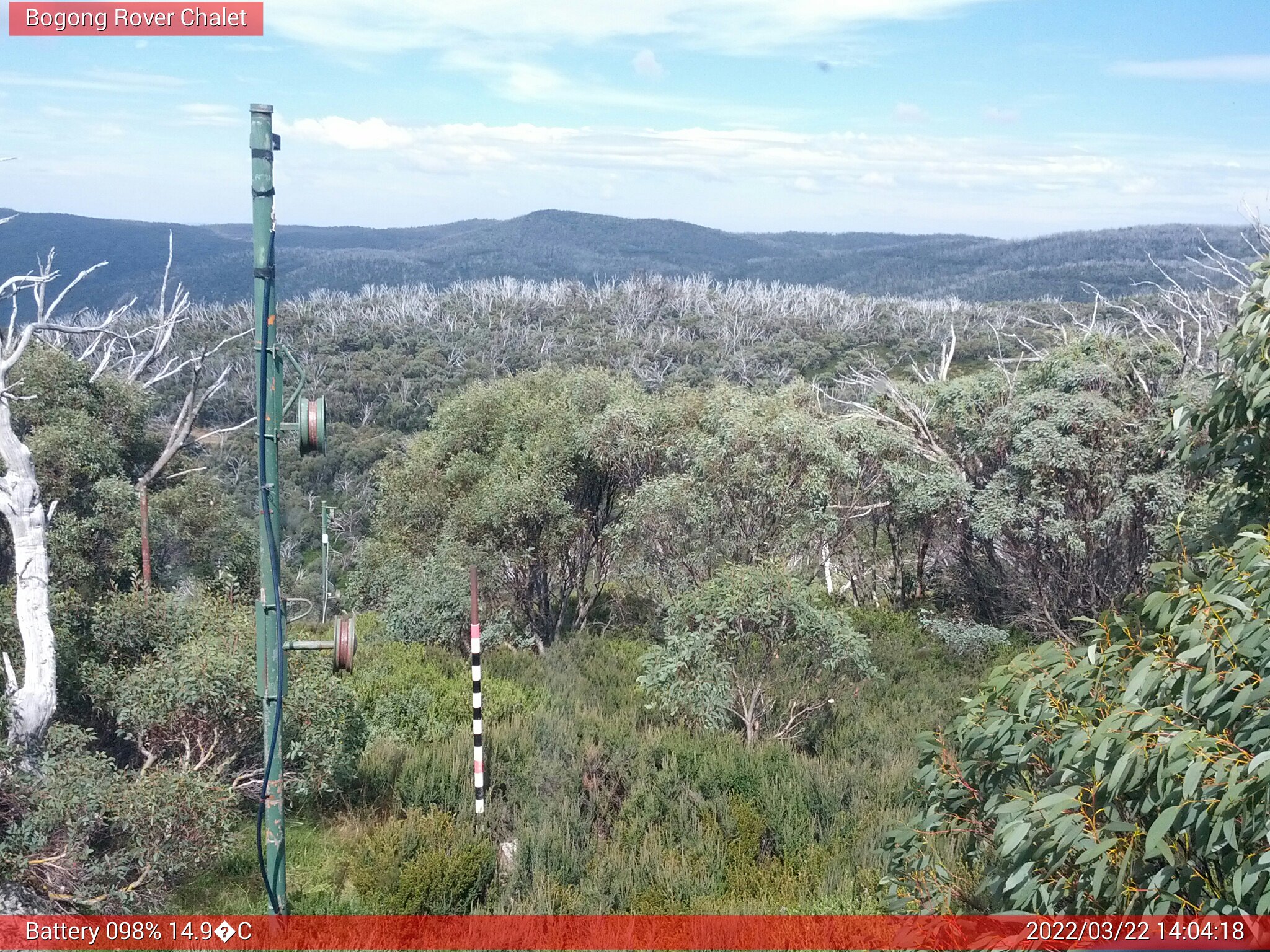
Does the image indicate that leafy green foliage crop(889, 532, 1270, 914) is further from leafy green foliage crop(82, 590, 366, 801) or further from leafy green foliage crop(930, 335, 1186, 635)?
leafy green foliage crop(930, 335, 1186, 635)

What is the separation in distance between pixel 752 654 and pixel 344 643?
5491 mm

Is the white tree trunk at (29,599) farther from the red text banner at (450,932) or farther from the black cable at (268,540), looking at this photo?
the black cable at (268,540)

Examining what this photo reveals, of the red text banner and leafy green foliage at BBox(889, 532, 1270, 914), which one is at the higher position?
leafy green foliage at BBox(889, 532, 1270, 914)

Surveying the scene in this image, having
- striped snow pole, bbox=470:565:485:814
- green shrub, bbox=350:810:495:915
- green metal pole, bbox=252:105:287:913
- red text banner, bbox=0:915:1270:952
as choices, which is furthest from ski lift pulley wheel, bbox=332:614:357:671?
striped snow pole, bbox=470:565:485:814

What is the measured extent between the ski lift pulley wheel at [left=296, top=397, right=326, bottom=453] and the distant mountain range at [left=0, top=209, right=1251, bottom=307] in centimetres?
4604

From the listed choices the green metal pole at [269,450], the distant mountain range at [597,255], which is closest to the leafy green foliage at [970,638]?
the green metal pole at [269,450]

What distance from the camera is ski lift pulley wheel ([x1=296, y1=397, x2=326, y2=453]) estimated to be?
13.7 feet

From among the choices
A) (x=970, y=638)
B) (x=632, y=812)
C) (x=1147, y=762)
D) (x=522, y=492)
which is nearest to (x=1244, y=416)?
(x=1147, y=762)

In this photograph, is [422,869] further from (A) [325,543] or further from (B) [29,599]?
(A) [325,543]

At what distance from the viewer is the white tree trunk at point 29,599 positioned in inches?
240

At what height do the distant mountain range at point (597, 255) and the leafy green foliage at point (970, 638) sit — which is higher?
the distant mountain range at point (597, 255)

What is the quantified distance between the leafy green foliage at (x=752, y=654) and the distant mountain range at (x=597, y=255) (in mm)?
43860

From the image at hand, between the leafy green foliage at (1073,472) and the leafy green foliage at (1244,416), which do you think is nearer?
the leafy green foliage at (1244,416)

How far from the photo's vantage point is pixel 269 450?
14.1 ft
